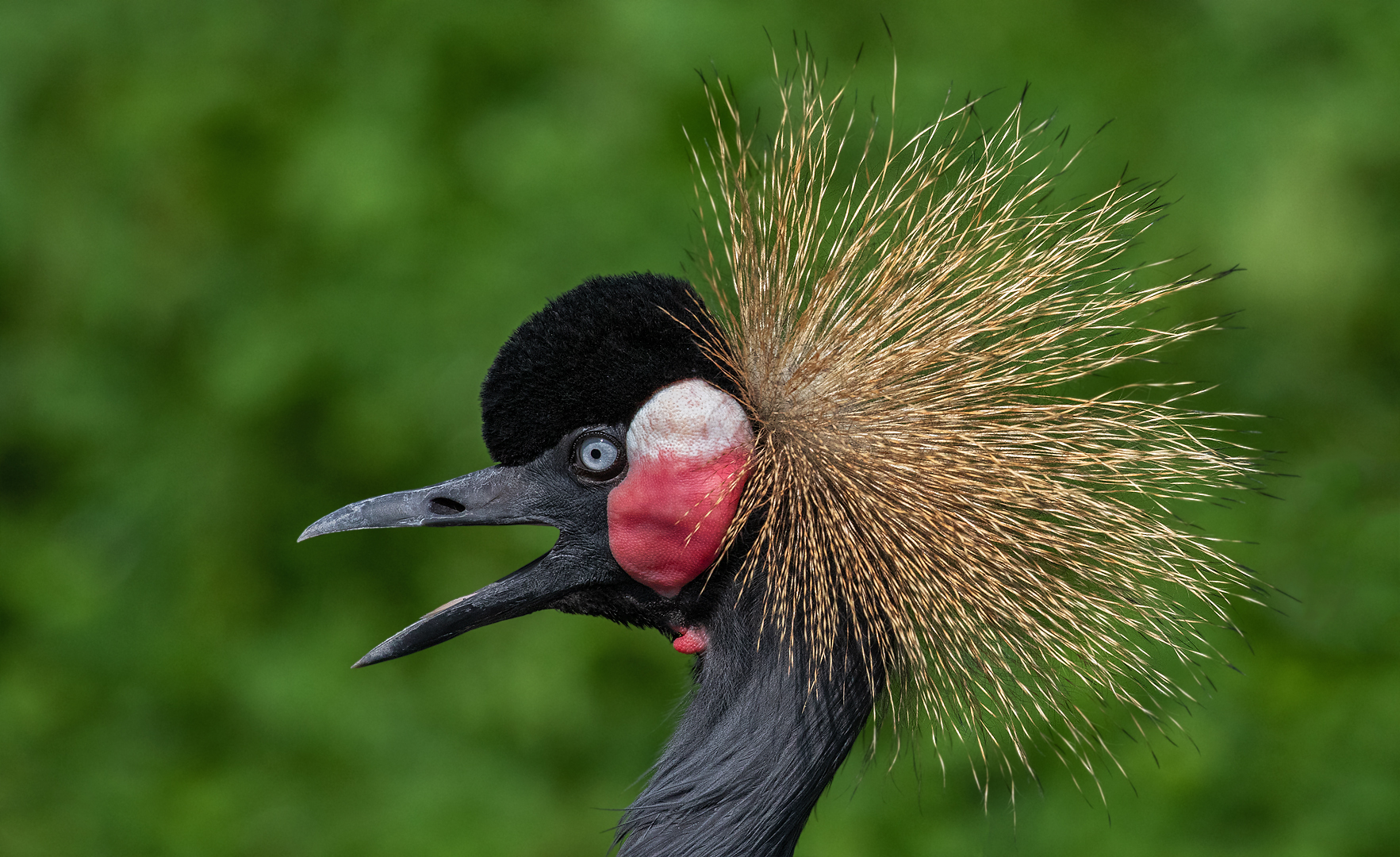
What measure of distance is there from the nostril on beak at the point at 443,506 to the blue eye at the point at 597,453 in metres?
0.14

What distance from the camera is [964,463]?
3.51ft

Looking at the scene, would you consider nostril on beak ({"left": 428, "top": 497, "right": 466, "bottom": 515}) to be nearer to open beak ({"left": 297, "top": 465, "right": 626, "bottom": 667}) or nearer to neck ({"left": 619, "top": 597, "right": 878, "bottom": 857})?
open beak ({"left": 297, "top": 465, "right": 626, "bottom": 667})

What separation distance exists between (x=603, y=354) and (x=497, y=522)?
0.23m

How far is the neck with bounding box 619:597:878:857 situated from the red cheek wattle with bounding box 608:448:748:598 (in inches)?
3.2

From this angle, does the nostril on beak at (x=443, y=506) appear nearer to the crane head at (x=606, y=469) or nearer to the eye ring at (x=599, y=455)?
the crane head at (x=606, y=469)

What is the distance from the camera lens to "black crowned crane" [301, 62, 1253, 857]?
3.58ft

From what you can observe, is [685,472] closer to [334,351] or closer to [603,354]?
[603,354]

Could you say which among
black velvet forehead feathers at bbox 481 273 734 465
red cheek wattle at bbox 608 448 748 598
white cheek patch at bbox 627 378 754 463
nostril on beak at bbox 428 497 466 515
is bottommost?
red cheek wattle at bbox 608 448 748 598

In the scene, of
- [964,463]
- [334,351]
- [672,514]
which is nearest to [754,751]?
[672,514]

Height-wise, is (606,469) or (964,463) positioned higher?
(606,469)

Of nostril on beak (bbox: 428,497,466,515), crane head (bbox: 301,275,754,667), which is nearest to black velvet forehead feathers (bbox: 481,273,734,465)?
crane head (bbox: 301,275,754,667)

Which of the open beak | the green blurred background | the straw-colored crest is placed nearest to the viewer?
the straw-colored crest

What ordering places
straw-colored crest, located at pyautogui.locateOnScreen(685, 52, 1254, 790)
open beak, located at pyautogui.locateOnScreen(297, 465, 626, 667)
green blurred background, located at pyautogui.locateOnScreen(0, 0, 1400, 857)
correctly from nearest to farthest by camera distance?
straw-colored crest, located at pyautogui.locateOnScreen(685, 52, 1254, 790) < open beak, located at pyautogui.locateOnScreen(297, 465, 626, 667) < green blurred background, located at pyautogui.locateOnScreen(0, 0, 1400, 857)

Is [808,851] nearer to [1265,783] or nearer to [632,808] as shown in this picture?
[1265,783]
